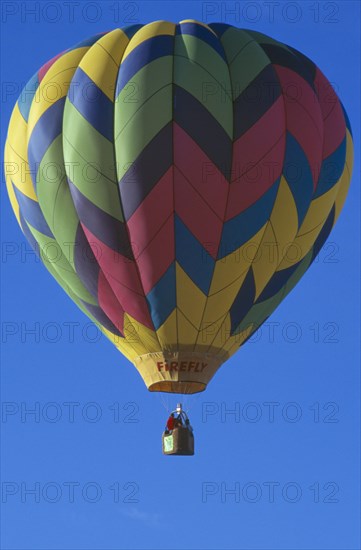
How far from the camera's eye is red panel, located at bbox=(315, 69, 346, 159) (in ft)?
109

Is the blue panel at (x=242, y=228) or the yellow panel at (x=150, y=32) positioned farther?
the yellow panel at (x=150, y=32)

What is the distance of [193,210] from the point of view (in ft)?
105

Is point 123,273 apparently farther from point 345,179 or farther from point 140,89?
point 345,179

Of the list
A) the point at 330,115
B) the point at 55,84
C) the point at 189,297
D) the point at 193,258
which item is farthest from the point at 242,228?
the point at 55,84

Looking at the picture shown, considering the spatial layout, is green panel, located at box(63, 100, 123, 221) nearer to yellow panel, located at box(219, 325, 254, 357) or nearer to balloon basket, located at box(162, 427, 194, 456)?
yellow panel, located at box(219, 325, 254, 357)

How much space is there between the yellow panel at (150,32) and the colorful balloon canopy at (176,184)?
0.03 m

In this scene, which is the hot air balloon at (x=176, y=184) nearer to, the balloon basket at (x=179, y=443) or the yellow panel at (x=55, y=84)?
the yellow panel at (x=55, y=84)

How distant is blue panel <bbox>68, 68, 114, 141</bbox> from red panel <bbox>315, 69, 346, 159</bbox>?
9.23 feet

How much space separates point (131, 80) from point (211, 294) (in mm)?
2771

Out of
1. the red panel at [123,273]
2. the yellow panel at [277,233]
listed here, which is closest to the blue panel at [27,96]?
the red panel at [123,273]

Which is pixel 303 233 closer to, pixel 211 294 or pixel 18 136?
pixel 211 294

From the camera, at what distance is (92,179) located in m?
32.1

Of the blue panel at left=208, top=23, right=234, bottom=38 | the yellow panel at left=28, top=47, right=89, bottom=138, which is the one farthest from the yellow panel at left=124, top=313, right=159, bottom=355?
the blue panel at left=208, top=23, right=234, bottom=38

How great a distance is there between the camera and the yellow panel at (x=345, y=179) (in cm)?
3369
